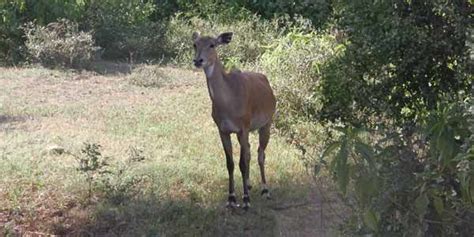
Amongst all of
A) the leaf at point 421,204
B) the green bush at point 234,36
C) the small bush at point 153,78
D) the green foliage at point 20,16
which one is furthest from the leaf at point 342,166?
the green foliage at point 20,16

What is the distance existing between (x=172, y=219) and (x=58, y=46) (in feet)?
24.4

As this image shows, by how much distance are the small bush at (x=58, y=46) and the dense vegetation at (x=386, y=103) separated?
0.04 metres

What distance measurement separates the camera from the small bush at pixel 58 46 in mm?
13008

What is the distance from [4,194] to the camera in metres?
6.68

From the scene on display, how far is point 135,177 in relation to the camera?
7.06m

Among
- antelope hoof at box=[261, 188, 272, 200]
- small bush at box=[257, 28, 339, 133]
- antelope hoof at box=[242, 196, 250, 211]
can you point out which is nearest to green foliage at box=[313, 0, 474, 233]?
small bush at box=[257, 28, 339, 133]

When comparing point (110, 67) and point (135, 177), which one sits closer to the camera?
point (135, 177)

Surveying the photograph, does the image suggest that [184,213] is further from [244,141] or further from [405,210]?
[405,210]

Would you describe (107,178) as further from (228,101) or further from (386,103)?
(386,103)

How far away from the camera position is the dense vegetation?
357 centimetres

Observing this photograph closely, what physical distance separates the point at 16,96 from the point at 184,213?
5.30 m

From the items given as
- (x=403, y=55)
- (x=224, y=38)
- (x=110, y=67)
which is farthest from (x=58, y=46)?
(x=403, y=55)

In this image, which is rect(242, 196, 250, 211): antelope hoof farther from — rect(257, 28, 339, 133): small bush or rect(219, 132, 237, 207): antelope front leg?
rect(257, 28, 339, 133): small bush

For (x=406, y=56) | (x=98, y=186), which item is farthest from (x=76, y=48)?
(x=406, y=56)
